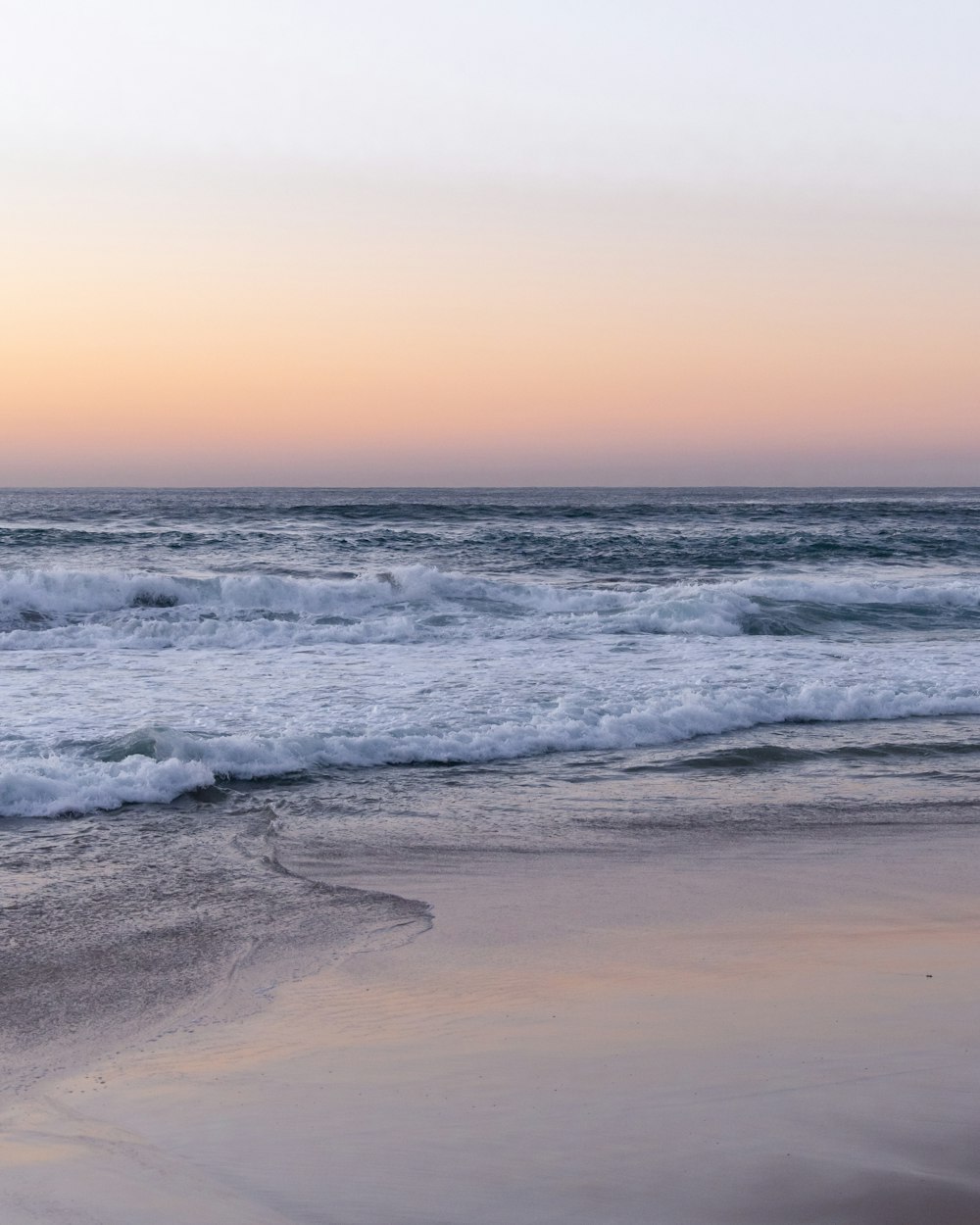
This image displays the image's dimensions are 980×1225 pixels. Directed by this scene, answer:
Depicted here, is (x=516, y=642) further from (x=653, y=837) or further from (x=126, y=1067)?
(x=126, y=1067)

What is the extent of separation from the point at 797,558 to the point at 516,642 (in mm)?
14832

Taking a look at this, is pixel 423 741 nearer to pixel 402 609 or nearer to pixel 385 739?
pixel 385 739

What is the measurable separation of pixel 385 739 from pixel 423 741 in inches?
10.6

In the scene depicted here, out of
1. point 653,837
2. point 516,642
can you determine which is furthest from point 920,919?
point 516,642

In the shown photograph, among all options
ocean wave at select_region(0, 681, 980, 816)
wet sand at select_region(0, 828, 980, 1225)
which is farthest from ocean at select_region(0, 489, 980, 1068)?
wet sand at select_region(0, 828, 980, 1225)

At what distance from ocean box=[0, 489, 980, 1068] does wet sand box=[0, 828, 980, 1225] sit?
1.91ft

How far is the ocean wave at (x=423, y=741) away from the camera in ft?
22.1

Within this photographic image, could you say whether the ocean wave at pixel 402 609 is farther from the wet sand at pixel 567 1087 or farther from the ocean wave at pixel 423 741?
the wet sand at pixel 567 1087

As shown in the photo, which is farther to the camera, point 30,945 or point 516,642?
point 516,642

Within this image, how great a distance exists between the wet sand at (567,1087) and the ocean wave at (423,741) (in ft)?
8.76

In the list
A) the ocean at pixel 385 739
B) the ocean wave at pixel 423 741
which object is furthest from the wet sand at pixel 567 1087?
the ocean wave at pixel 423 741

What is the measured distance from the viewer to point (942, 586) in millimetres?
19469

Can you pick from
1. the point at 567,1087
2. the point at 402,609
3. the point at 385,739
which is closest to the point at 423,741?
the point at 385,739

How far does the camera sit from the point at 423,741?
802cm
